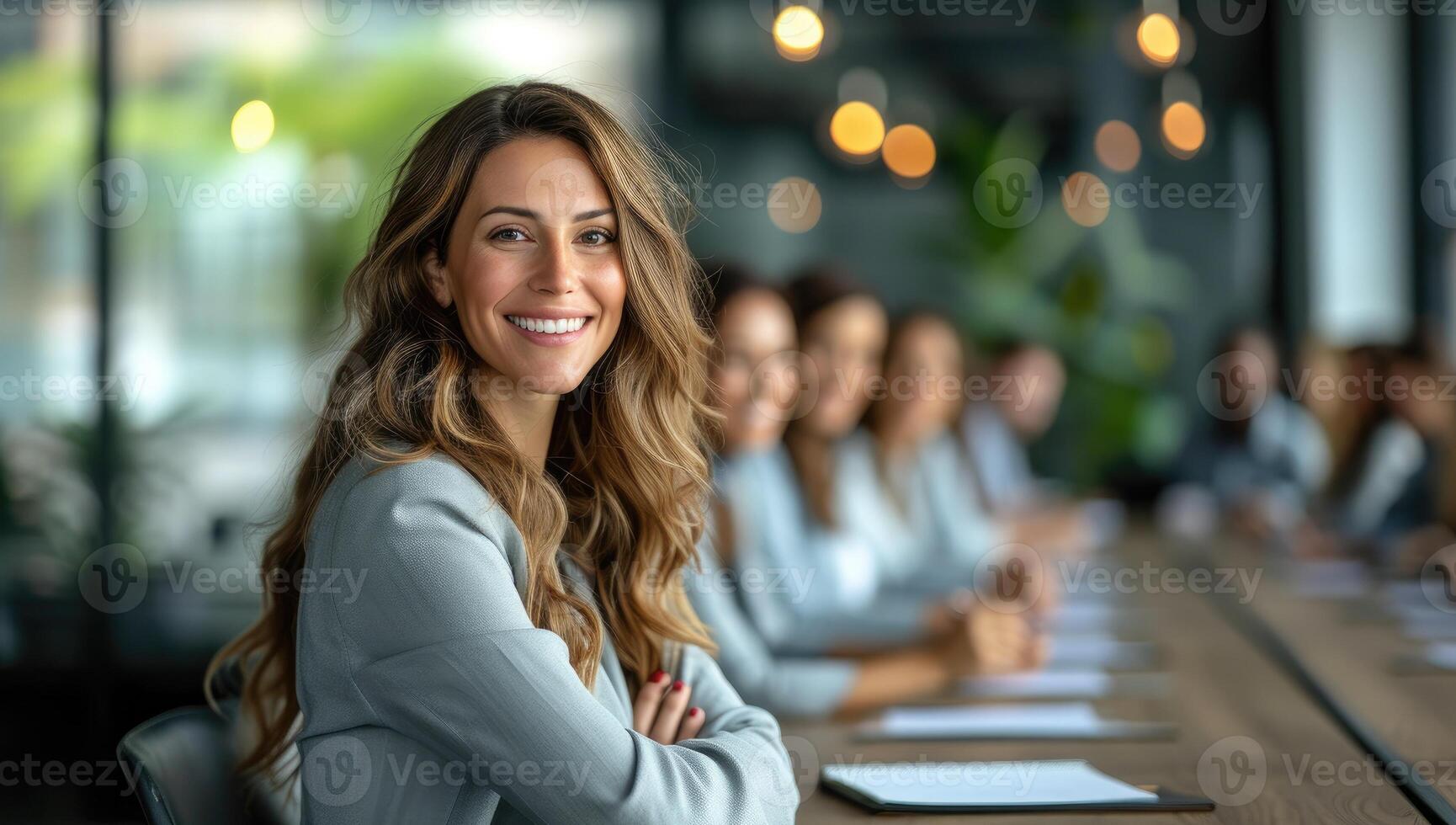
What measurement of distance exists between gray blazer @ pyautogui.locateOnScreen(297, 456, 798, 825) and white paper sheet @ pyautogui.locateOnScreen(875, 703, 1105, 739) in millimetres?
646

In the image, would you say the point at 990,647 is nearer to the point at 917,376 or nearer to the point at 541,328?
the point at 541,328

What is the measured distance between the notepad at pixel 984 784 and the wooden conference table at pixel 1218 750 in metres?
0.03

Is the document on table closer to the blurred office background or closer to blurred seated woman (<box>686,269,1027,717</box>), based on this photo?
blurred seated woman (<box>686,269,1027,717</box>)

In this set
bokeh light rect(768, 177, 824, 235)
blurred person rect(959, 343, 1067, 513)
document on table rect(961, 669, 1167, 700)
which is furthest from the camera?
bokeh light rect(768, 177, 824, 235)

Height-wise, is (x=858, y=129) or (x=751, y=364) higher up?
(x=858, y=129)

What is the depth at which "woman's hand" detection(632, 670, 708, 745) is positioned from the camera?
1503 mm

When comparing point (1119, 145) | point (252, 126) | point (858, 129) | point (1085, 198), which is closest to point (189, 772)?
Result: point (252, 126)

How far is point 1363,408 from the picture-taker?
4586mm

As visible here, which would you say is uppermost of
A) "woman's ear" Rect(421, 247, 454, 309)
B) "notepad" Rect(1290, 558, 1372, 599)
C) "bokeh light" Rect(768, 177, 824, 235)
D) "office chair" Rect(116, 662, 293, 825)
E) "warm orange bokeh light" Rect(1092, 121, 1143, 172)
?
"warm orange bokeh light" Rect(1092, 121, 1143, 172)

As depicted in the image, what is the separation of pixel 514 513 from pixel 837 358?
2.27 metres

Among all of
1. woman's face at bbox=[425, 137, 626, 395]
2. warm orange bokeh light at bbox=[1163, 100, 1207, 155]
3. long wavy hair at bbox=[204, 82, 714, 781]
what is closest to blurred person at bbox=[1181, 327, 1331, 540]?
warm orange bokeh light at bbox=[1163, 100, 1207, 155]

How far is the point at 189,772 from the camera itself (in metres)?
1.39

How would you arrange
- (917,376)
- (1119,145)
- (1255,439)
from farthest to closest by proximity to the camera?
(1119,145) < (1255,439) < (917,376)

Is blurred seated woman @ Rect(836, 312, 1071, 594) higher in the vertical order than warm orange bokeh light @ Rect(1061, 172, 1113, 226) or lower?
lower
